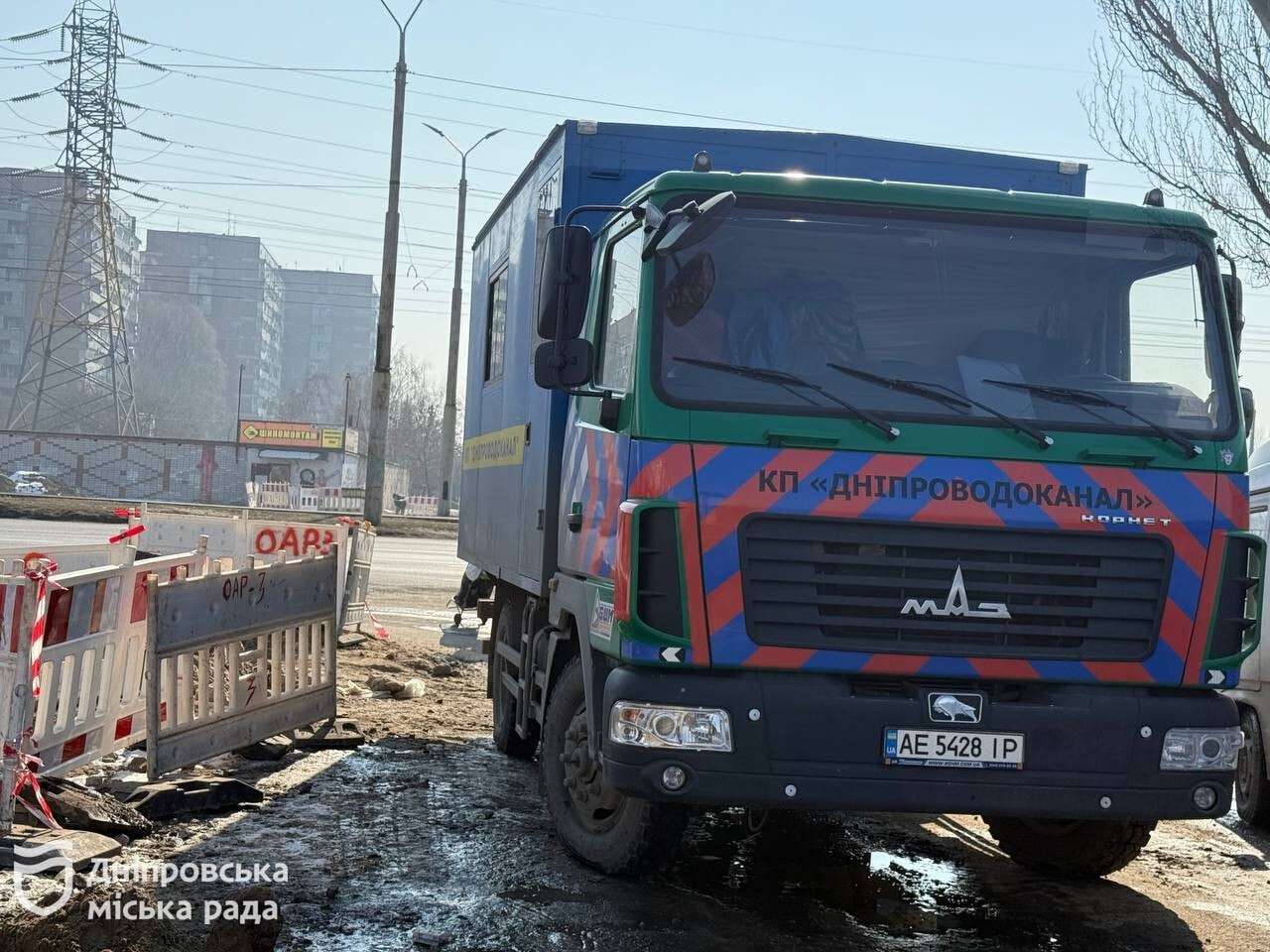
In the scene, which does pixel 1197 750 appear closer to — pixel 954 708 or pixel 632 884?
pixel 954 708

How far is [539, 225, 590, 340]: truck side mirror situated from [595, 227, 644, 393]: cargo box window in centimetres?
18

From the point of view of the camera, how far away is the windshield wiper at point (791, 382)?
5.08m

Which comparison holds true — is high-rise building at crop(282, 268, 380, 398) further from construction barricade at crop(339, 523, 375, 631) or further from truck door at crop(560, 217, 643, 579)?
truck door at crop(560, 217, 643, 579)

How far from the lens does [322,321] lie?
7574 inches

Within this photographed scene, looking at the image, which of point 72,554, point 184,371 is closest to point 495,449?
point 72,554

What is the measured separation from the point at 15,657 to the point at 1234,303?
212 inches

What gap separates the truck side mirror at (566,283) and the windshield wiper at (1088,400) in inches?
63.1

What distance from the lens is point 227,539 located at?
576 inches

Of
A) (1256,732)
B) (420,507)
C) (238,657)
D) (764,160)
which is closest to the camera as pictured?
(764,160)

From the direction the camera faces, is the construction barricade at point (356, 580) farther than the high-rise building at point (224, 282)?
No

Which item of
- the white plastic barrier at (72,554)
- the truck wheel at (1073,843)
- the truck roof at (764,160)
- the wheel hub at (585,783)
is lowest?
the truck wheel at (1073,843)

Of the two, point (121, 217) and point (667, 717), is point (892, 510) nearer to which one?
point (667, 717)

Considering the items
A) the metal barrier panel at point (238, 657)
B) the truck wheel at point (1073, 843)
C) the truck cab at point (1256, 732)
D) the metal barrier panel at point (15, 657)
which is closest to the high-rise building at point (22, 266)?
the metal barrier panel at point (238, 657)

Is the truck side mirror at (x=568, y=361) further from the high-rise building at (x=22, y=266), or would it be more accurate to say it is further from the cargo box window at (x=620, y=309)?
the high-rise building at (x=22, y=266)
